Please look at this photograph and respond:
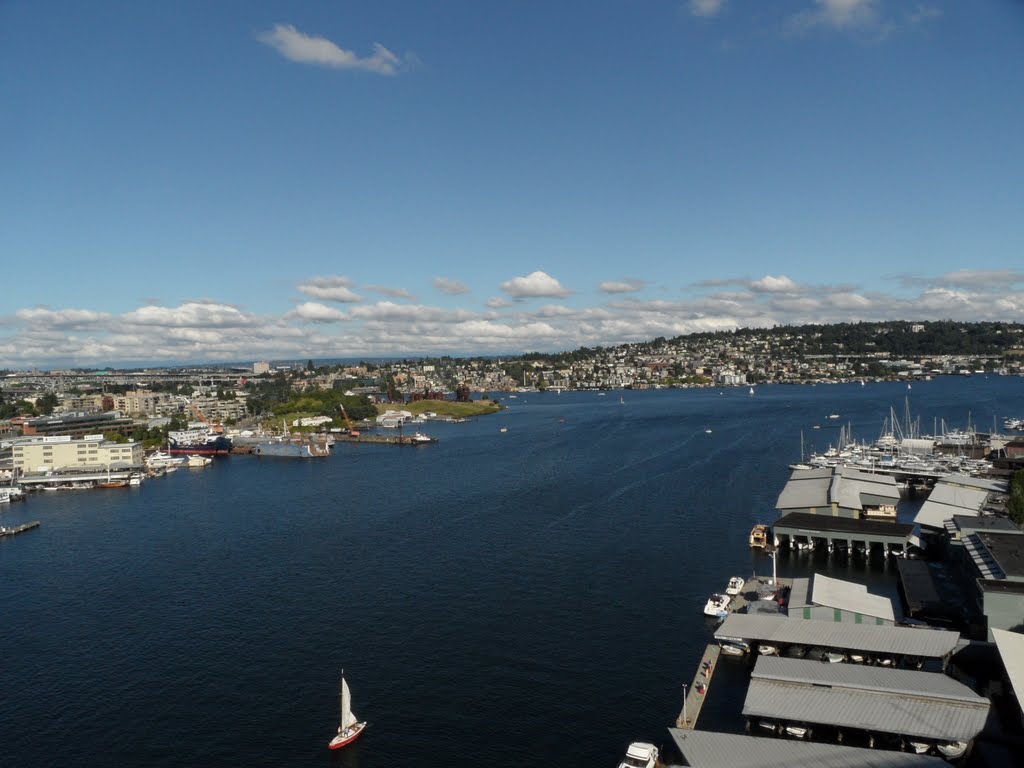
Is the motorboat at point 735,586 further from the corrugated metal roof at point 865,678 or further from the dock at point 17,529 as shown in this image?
the dock at point 17,529

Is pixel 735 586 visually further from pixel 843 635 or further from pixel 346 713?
pixel 346 713

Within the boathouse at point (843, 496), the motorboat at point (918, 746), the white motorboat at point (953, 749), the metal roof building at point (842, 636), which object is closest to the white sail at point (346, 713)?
the metal roof building at point (842, 636)

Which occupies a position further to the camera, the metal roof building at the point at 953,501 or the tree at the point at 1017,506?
the metal roof building at the point at 953,501

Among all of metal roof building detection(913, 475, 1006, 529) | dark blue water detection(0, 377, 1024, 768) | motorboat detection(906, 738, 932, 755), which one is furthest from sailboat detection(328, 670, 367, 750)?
metal roof building detection(913, 475, 1006, 529)

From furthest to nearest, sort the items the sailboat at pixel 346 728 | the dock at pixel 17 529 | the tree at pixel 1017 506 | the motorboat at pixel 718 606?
the dock at pixel 17 529, the tree at pixel 1017 506, the motorboat at pixel 718 606, the sailboat at pixel 346 728

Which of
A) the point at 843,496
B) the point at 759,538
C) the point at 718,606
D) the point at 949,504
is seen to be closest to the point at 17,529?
the point at 718,606

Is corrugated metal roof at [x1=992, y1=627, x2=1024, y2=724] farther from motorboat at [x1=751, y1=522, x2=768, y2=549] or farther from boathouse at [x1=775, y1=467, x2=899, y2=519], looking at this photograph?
boathouse at [x1=775, y1=467, x2=899, y2=519]

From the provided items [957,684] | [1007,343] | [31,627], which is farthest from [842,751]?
[1007,343]
